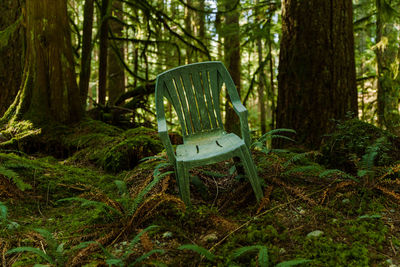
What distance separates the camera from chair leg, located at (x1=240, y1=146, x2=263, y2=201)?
236cm

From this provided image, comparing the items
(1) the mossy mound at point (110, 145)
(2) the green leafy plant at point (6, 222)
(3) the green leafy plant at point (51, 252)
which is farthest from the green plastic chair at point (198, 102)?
→ (2) the green leafy plant at point (6, 222)

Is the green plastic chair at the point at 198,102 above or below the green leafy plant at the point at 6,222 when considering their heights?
above

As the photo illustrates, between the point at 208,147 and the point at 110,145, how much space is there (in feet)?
6.24

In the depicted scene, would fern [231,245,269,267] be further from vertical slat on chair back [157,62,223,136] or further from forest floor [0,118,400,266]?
vertical slat on chair back [157,62,223,136]

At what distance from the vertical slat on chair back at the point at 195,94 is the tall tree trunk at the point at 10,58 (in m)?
3.69

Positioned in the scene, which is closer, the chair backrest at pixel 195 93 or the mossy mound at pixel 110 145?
the chair backrest at pixel 195 93

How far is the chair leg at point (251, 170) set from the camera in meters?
2.36

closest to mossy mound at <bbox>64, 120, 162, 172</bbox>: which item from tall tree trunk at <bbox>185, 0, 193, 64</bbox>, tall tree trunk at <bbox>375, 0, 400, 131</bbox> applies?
tall tree trunk at <bbox>185, 0, 193, 64</bbox>

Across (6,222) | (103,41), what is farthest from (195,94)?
(103,41)

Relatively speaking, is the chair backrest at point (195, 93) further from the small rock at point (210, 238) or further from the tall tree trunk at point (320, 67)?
the tall tree trunk at point (320, 67)

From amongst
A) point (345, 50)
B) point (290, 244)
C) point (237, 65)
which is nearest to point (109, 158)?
point (290, 244)

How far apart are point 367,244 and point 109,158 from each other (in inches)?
114

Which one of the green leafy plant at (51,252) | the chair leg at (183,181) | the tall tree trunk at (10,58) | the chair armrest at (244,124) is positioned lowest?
the green leafy plant at (51,252)

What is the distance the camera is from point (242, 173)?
2.82 meters
